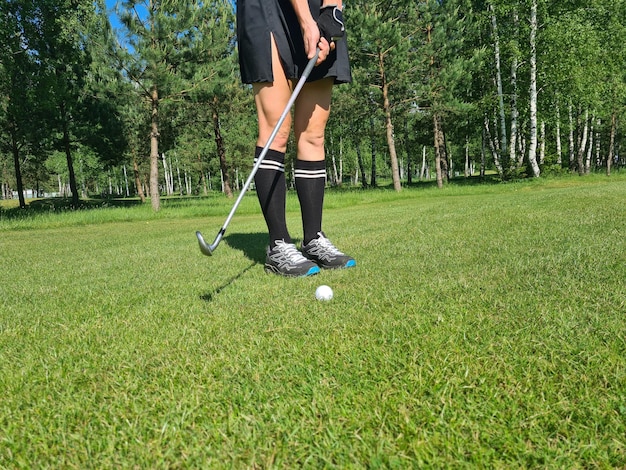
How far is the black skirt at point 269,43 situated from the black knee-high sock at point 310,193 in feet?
2.31

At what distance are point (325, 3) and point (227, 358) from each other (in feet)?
8.97

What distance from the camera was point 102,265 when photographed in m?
3.40

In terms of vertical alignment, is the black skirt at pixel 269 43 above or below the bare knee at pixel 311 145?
above

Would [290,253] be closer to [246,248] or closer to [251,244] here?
[246,248]

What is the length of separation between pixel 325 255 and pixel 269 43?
1.63 meters

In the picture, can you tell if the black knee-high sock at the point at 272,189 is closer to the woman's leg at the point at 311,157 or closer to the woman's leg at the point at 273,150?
the woman's leg at the point at 273,150

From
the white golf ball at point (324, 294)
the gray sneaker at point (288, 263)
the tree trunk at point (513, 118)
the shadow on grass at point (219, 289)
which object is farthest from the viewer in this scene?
the tree trunk at point (513, 118)

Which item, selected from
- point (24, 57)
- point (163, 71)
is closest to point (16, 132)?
point (24, 57)

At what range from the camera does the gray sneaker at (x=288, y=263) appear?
2.78 metres

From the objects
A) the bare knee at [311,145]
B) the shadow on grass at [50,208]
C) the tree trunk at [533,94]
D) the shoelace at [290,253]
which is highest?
the tree trunk at [533,94]

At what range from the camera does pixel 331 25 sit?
9.51 ft

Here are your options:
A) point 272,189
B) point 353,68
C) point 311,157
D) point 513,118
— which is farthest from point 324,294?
point 513,118

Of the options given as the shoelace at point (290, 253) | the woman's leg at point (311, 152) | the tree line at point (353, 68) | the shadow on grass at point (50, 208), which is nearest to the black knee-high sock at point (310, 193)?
the woman's leg at point (311, 152)

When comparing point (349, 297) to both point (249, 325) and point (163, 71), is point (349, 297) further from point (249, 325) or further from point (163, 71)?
point (163, 71)
